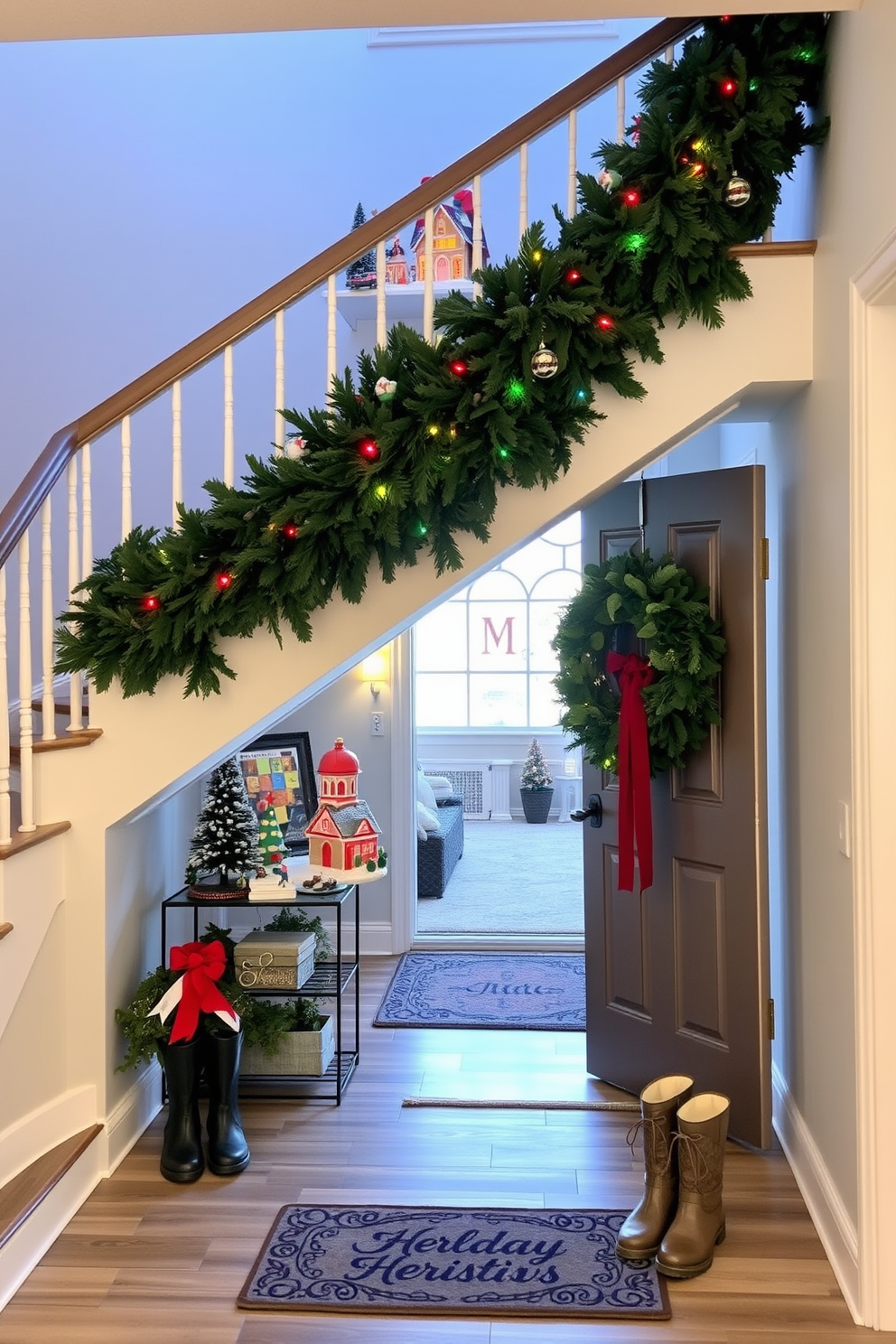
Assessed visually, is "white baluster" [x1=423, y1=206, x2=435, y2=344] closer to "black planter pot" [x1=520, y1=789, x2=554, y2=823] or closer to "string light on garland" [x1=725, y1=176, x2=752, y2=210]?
"string light on garland" [x1=725, y1=176, x2=752, y2=210]

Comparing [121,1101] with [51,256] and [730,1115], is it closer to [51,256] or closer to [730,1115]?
[730,1115]

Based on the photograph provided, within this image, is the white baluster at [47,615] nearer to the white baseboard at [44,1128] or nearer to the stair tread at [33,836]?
the stair tread at [33,836]

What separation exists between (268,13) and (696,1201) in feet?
9.52

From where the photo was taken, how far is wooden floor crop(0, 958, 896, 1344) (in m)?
2.52

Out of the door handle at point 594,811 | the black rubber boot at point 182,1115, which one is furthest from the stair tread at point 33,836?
the door handle at point 594,811

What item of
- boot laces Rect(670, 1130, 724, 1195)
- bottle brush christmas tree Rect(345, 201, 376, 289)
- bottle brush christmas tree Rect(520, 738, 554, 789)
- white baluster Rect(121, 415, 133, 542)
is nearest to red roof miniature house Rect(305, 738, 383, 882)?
white baluster Rect(121, 415, 133, 542)

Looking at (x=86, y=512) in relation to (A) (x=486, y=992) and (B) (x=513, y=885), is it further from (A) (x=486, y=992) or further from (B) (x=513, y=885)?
(B) (x=513, y=885)

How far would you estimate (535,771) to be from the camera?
31.6 feet

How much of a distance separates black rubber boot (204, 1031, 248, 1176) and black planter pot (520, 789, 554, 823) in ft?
21.0

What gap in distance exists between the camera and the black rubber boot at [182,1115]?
324 centimetres

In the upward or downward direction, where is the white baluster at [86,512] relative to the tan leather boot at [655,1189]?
upward

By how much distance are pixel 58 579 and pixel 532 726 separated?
536 cm

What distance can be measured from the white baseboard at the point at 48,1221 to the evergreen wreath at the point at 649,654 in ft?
6.24

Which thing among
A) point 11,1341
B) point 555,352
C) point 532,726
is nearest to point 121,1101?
point 11,1341
